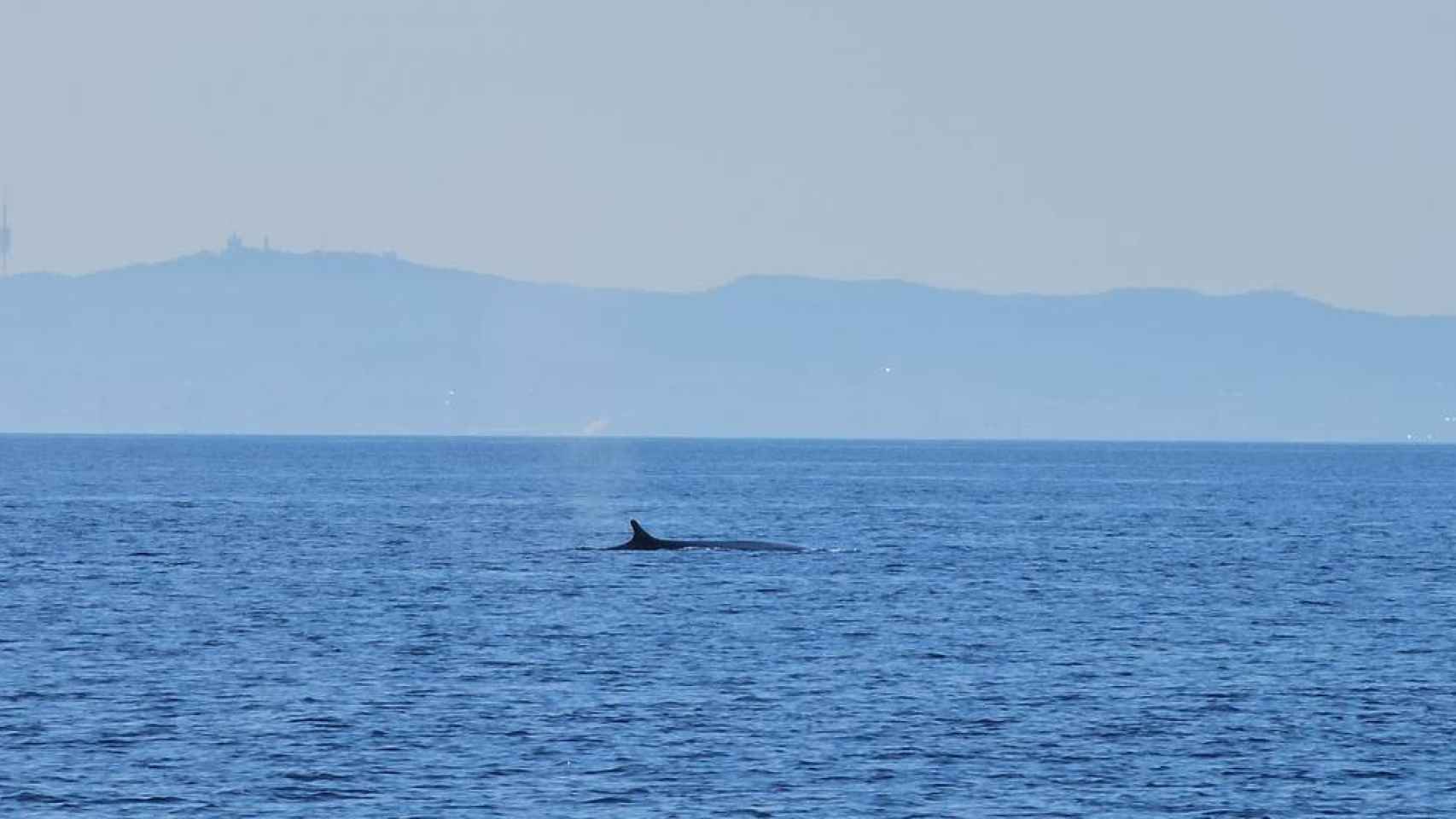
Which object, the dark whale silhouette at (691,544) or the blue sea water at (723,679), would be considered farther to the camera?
the dark whale silhouette at (691,544)

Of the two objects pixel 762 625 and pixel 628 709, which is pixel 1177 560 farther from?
pixel 628 709

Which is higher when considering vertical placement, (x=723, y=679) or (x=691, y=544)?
(x=691, y=544)

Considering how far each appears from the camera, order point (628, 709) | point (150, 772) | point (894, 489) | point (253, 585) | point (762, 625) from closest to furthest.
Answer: point (150, 772) < point (628, 709) < point (762, 625) < point (253, 585) < point (894, 489)

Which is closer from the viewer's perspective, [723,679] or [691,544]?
[723,679]

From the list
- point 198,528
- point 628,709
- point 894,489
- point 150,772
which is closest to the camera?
point 150,772

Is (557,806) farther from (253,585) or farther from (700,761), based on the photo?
(253,585)

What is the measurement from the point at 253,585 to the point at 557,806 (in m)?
42.8

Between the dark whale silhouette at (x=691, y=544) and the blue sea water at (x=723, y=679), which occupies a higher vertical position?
the dark whale silhouette at (x=691, y=544)

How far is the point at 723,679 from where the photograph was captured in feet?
176

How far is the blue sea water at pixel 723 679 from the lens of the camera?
40156 mm

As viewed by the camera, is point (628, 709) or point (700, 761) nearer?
point (700, 761)

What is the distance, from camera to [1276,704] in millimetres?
50062

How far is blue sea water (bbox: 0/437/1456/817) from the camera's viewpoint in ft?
132

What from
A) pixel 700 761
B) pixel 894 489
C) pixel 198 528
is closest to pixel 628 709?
pixel 700 761
